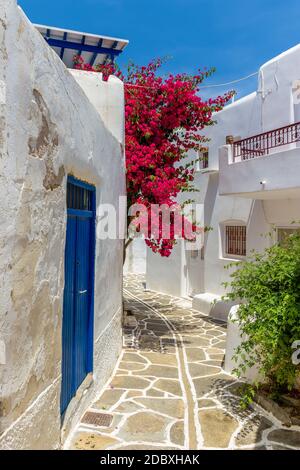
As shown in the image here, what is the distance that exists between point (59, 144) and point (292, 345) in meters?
3.45

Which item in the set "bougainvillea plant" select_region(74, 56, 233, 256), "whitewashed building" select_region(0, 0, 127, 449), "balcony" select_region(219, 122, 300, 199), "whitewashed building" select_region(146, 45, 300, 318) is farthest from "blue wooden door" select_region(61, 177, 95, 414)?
"whitewashed building" select_region(146, 45, 300, 318)

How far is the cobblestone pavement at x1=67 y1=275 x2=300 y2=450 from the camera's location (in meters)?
4.43

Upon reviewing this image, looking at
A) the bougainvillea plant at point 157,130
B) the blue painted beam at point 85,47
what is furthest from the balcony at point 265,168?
the blue painted beam at point 85,47

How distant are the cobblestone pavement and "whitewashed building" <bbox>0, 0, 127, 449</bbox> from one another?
1.68 ft

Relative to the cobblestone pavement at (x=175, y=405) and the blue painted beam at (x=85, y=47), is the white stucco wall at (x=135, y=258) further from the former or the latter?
the blue painted beam at (x=85, y=47)

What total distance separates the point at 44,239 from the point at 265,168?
713 cm

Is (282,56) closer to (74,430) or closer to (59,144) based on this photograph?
(59,144)

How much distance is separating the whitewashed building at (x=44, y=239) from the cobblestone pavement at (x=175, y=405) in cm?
51

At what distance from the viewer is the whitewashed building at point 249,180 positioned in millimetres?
9195

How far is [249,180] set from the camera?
959cm

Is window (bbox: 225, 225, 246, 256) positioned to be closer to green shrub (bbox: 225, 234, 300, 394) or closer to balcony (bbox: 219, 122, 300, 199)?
balcony (bbox: 219, 122, 300, 199)

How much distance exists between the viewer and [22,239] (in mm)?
2670

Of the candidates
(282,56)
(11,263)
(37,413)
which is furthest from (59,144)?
(282,56)

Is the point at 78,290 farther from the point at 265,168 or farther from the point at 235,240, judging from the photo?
the point at 235,240
